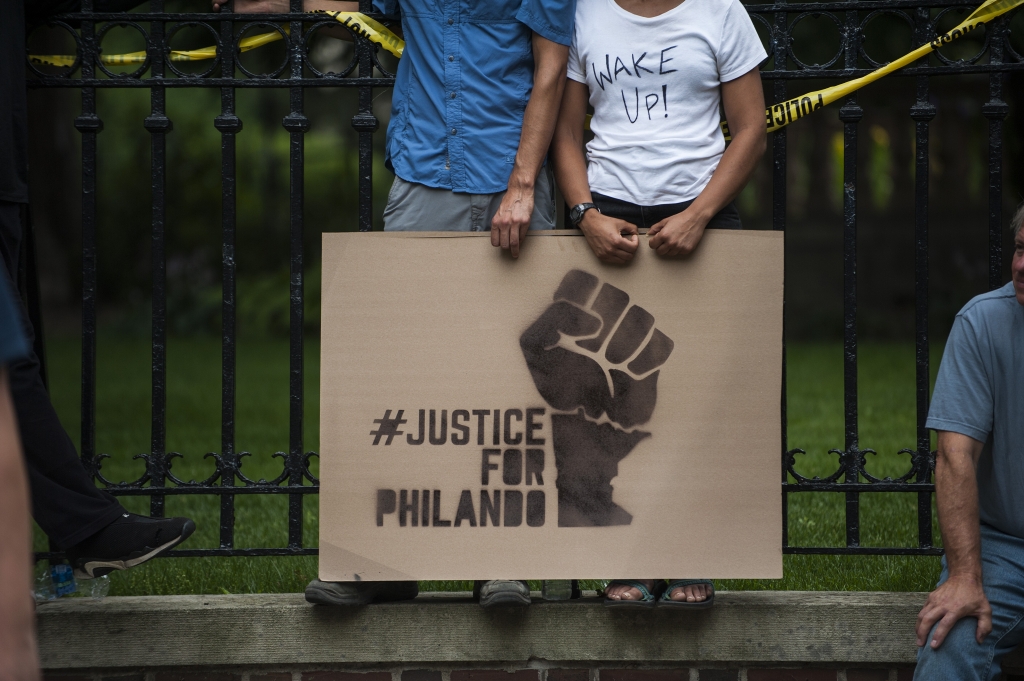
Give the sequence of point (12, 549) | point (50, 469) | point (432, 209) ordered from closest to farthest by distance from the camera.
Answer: point (12, 549)
point (50, 469)
point (432, 209)

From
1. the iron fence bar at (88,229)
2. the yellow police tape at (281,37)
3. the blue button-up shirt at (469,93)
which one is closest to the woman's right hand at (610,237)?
the blue button-up shirt at (469,93)

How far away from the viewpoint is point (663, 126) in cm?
290

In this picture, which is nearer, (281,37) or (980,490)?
(980,490)

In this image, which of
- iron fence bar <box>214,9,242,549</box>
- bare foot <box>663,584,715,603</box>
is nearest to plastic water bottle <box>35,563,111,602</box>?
iron fence bar <box>214,9,242,549</box>

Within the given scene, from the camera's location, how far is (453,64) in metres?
2.94

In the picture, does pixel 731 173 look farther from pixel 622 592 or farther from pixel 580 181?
pixel 622 592

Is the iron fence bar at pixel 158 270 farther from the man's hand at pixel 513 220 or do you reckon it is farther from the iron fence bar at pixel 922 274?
the iron fence bar at pixel 922 274

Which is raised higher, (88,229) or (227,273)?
(88,229)

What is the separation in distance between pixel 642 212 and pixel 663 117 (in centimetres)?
27

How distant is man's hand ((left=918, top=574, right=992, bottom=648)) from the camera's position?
8.51 ft

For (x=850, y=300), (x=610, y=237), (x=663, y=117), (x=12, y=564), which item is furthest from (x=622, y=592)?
(x=12, y=564)

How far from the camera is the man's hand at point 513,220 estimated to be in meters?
2.83

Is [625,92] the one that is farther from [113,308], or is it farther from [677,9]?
[113,308]

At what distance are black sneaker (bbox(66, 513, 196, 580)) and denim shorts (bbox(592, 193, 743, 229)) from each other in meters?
1.45
